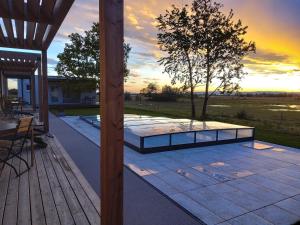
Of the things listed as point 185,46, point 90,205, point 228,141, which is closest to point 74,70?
point 185,46

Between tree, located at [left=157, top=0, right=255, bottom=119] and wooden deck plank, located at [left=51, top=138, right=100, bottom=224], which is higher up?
tree, located at [left=157, top=0, right=255, bottom=119]

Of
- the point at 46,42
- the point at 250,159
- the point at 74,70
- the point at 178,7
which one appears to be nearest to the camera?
the point at 250,159

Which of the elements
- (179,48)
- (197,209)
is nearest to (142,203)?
(197,209)

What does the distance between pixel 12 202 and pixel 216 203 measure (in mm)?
2516

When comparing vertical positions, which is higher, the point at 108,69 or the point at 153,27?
the point at 153,27

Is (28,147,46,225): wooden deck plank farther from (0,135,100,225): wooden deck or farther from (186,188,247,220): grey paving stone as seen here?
(186,188,247,220): grey paving stone

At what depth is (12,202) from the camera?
8.66ft

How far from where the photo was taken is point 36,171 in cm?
366

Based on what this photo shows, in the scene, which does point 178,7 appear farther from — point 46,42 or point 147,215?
point 147,215

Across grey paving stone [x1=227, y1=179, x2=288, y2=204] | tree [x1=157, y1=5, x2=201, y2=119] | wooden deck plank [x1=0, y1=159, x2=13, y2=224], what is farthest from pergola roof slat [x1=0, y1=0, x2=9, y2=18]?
tree [x1=157, y1=5, x2=201, y2=119]

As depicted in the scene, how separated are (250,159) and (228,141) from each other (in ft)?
5.70

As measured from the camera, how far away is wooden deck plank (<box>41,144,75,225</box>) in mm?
2330

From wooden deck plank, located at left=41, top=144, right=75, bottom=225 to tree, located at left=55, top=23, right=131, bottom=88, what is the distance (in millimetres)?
16192

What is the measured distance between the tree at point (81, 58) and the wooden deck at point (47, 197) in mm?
16009
